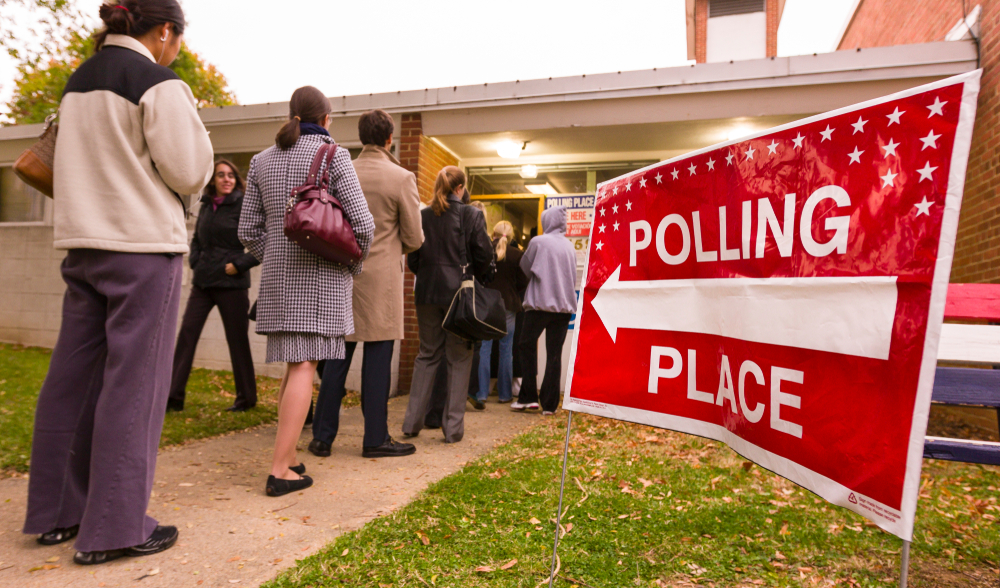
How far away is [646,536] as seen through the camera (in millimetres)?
2682

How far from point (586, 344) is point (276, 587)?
1373 millimetres

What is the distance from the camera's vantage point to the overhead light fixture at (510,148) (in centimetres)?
737

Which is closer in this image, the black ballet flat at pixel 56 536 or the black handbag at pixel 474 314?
the black ballet flat at pixel 56 536

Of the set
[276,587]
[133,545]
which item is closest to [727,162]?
[276,587]

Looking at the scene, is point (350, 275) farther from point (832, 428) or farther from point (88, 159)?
point (832, 428)

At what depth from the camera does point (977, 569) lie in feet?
8.21

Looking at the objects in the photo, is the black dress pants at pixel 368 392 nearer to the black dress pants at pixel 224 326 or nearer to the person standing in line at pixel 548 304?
the black dress pants at pixel 224 326

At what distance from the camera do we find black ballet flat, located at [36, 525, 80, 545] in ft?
7.60

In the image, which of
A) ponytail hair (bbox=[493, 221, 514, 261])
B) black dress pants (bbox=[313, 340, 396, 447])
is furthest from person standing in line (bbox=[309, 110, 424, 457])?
ponytail hair (bbox=[493, 221, 514, 261])

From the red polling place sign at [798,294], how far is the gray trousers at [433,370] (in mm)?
2261

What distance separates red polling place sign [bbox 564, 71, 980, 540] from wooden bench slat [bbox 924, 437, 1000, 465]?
0.80 metres

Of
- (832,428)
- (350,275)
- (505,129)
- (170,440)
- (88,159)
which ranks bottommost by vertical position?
(170,440)

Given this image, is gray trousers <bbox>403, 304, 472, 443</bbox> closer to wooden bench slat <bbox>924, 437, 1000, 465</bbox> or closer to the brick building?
the brick building

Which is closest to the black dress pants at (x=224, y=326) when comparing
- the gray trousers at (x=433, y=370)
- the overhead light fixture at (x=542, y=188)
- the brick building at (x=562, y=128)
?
the gray trousers at (x=433, y=370)
